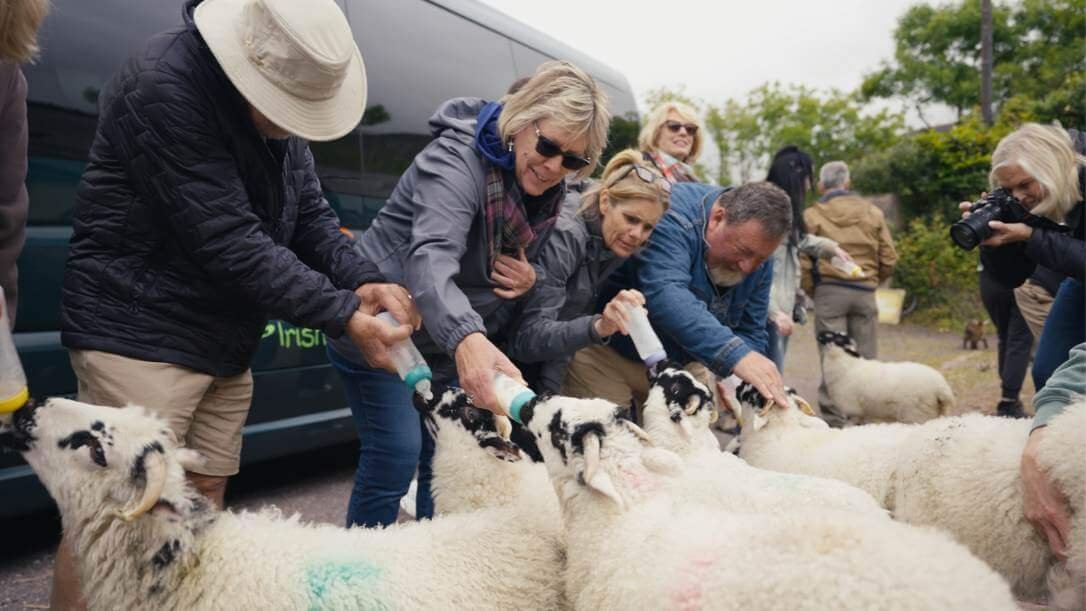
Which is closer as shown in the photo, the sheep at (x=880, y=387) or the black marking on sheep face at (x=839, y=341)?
the sheep at (x=880, y=387)

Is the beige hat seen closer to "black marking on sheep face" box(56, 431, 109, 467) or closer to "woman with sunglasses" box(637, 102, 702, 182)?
"black marking on sheep face" box(56, 431, 109, 467)

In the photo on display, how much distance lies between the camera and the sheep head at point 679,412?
9.31 feet

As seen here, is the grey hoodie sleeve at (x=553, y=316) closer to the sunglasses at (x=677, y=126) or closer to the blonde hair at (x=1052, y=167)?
the blonde hair at (x=1052, y=167)

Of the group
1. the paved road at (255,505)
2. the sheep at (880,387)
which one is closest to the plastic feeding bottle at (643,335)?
the paved road at (255,505)

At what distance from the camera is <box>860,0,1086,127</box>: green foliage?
27.3 metres

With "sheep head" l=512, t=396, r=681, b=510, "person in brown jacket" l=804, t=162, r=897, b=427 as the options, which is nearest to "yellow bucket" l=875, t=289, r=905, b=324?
"person in brown jacket" l=804, t=162, r=897, b=427

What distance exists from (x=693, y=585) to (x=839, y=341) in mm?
5261

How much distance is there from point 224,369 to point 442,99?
3.07m

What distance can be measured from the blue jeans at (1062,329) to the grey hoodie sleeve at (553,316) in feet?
8.49

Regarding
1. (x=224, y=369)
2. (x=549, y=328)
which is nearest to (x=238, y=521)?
(x=224, y=369)

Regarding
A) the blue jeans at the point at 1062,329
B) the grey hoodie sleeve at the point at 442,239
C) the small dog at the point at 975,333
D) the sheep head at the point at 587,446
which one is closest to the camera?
the sheep head at the point at 587,446

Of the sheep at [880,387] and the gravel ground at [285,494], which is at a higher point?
the sheep at [880,387]

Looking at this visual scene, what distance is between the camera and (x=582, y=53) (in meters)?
7.05

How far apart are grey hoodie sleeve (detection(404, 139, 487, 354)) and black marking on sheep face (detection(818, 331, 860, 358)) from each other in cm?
481
